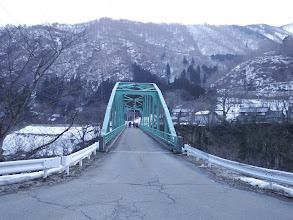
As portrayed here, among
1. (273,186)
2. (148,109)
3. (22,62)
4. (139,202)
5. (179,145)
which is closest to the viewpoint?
(139,202)

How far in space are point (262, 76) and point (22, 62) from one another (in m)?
80.2

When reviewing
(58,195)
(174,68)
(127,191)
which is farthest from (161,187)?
(174,68)

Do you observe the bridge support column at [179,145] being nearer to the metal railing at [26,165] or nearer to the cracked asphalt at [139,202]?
the cracked asphalt at [139,202]

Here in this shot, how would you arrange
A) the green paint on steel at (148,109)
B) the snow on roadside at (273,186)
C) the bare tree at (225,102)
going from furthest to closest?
the bare tree at (225,102) < the green paint on steel at (148,109) < the snow on roadside at (273,186)

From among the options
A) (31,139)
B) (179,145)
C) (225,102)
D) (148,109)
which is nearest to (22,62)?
(31,139)

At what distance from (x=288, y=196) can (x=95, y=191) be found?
3.74 metres

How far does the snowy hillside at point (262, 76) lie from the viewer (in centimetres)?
6494

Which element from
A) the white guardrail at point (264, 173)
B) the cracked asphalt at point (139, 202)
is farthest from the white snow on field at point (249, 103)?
the cracked asphalt at point (139, 202)

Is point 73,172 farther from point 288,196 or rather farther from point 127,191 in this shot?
point 288,196

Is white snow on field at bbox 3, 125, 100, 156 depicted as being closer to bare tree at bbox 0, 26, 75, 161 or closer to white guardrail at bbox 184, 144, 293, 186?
bare tree at bbox 0, 26, 75, 161

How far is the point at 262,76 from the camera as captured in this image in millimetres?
77625

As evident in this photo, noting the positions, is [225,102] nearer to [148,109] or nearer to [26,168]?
[148,109]

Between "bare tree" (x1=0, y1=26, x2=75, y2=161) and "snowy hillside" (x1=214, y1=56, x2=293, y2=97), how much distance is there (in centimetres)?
5780

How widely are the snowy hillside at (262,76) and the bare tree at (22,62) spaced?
57.8m
